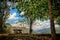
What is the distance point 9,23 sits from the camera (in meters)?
5.47

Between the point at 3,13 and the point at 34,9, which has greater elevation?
the point at 34,9

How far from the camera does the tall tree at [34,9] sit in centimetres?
558

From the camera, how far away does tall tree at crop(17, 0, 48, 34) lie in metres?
5.58

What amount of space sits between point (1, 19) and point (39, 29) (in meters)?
1.36

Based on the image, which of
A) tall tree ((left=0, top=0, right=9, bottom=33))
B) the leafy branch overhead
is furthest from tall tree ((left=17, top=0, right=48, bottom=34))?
tall tree ((left=0, top=0, right=9, bottom=33))

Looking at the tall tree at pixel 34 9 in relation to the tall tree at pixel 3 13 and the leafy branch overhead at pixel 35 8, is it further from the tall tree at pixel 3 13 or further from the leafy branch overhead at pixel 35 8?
the tall tree at pixel 3 13

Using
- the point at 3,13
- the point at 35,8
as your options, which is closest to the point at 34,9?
the point at 35,8

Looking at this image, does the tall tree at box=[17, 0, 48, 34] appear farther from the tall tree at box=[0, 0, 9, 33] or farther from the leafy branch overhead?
the tall tree at box=[0, 0, 9, 33]

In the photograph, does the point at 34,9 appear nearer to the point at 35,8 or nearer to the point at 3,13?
the point at 35,8

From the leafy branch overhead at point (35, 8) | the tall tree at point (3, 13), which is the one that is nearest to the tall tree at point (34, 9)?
the leafy branch overhead at point (35, 8)

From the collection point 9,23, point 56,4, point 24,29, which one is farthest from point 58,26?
point 9,23

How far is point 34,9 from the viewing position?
557 centimetres

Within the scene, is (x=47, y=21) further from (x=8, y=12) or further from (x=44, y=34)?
(x=8, y=12)

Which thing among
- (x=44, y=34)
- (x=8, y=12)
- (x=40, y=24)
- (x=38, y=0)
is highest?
(x=38, y=0)
